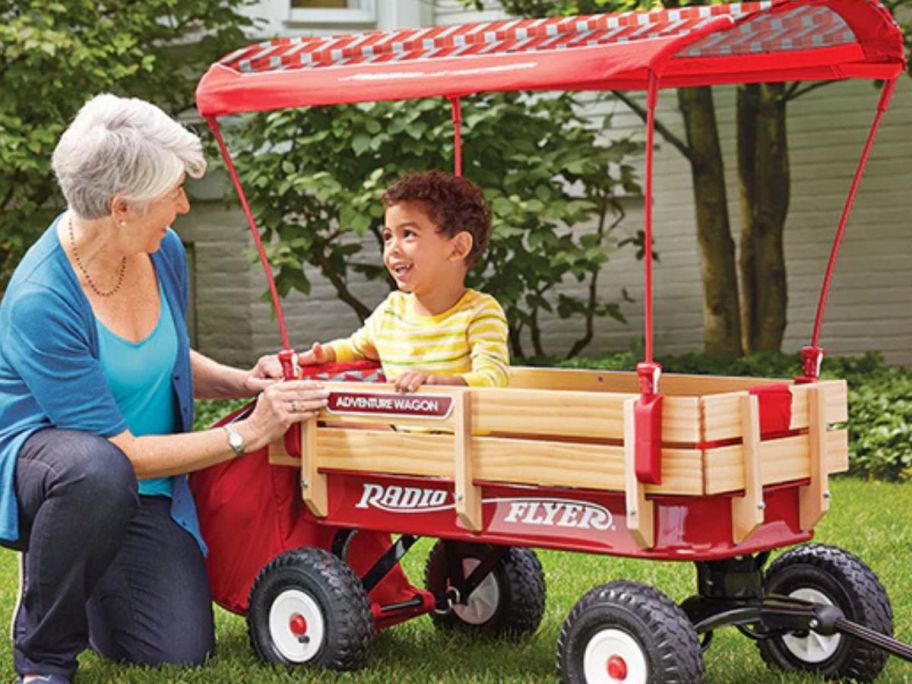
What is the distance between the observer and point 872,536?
21.3 ft

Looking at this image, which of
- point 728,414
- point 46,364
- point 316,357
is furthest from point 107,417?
point 728,414

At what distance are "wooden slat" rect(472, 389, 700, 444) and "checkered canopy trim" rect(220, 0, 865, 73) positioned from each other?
837 millimetres

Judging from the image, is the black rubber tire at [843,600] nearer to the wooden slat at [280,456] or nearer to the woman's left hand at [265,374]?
the wooden slat at [280,456]

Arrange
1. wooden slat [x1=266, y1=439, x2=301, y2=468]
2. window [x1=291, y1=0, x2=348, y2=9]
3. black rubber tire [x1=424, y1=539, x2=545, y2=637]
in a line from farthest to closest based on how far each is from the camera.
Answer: window [x1=291, y1=0, x2=348, y2=9]
black rubber tire [x1=424, y1=539, x2=545, y2=637]
wooden slat [x1=266, y1=439, x2=301, y2=468]

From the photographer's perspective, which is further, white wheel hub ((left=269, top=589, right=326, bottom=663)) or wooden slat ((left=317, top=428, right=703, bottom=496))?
white wheel hub ((left=269, top=589, right=326, bottom=663))

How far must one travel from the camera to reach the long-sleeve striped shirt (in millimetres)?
4480

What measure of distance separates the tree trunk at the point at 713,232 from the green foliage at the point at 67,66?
9.80 feet

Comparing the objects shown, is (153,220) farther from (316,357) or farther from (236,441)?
(316,357)

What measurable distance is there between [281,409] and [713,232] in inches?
265

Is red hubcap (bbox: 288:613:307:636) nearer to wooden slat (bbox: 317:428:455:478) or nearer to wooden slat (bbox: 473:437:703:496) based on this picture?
wooden slat (bbox: 317:428:455:478)

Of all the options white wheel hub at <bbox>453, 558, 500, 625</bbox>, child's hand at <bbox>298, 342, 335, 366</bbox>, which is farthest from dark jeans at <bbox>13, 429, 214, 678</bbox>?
white wheel hub at <bbox>453, 558, 500, 625</bbox>

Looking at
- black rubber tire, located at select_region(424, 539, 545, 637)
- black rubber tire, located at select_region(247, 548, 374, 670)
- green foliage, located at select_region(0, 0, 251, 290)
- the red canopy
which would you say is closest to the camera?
the red canopy

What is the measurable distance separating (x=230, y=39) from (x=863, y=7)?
7453 mm

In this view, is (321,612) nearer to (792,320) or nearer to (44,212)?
(44,212)
